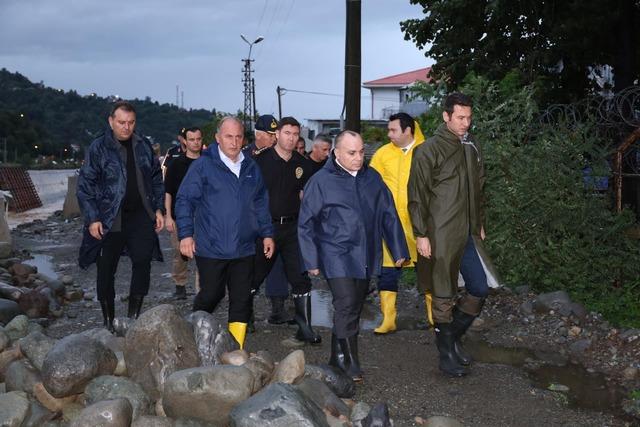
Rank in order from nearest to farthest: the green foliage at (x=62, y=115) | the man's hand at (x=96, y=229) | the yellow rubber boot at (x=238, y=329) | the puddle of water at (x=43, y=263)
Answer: the yellow rubber boot at (x=238, y=329) < the man's hand at (x=96, y=229) < the puddle of water at (x=43, y=263) < the green foliage at (x=62, y=115)

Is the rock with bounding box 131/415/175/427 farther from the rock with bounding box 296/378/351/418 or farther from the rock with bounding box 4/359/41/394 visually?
the rock with bounding box 4/359/41/394

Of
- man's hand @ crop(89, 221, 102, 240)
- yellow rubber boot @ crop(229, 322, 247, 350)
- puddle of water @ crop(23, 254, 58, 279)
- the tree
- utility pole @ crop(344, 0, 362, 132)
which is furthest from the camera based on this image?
the tree

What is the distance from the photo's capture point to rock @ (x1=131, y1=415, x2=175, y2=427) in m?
4.71

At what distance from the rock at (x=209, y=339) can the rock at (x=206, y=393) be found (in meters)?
0.61

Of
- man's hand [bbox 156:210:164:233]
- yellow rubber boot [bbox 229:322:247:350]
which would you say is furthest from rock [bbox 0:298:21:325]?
yellow rubber boot [bbox 229:322:247:350]

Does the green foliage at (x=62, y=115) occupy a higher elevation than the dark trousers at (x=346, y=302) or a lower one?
higher

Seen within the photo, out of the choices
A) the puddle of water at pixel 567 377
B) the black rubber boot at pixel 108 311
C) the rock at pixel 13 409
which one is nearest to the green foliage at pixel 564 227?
the puddle of water at pixel 567 377

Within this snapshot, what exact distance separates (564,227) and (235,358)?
4769mm

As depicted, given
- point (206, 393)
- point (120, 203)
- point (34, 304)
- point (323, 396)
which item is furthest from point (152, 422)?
point (34, 304)

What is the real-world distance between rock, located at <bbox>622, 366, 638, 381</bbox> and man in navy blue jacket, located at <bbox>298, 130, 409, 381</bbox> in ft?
6.74

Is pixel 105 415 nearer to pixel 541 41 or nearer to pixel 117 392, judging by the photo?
pixel 117 392

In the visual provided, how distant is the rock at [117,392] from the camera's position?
5012mm

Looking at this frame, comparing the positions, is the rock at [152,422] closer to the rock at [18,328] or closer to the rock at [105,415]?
the rock at [105,415]

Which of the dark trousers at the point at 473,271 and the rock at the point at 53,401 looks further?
the dark trousers at the point at 473,271
